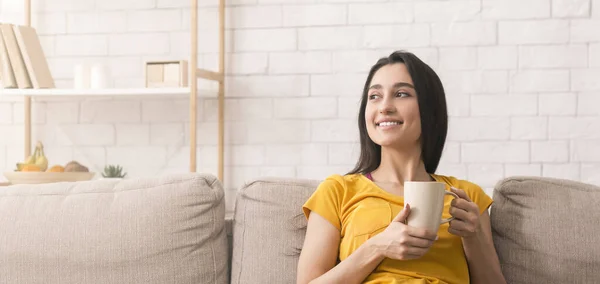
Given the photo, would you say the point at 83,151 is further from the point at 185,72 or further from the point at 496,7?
the point at 496,7

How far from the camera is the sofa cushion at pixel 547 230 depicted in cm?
173

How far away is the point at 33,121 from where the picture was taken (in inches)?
142

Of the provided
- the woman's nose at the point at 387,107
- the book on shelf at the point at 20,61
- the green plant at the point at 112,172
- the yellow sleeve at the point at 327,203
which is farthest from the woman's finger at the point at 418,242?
the book on shelf at the point at 20,61

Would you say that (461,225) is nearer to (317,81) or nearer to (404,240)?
(404,240)

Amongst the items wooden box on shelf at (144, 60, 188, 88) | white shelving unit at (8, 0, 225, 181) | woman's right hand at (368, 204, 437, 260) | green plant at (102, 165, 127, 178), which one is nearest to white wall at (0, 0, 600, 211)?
white shelving unit at (8, 0, 225, 181)

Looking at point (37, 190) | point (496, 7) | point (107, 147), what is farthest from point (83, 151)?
point (496, 7)

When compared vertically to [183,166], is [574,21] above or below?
above

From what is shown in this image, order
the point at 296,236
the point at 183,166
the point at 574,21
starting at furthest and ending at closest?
the point at 183,166 → the point at 574,21 → the point at 296,236

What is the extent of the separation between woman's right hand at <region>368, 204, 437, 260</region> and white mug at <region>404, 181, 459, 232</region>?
1 centimetres

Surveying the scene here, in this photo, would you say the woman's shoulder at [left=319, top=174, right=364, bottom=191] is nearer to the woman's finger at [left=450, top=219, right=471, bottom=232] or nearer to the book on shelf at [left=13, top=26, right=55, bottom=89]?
the woman's finger at [left=450, top=219, right=471, bottom=232]

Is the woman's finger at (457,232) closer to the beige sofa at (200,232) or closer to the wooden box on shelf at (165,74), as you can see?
the beige sofa at (200,232)

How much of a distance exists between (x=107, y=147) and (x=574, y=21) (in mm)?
2082

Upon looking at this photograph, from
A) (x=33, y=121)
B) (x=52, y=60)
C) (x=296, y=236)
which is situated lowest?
(x=296, y=236)

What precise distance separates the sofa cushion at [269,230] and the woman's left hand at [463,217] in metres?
0.36
